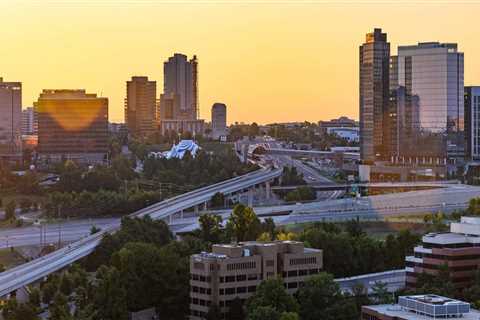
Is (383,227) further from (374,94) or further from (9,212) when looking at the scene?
(374,94)

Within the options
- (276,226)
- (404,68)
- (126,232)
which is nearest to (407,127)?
(404,68)

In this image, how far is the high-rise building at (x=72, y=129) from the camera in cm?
7712

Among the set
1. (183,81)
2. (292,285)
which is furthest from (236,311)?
(183,81)

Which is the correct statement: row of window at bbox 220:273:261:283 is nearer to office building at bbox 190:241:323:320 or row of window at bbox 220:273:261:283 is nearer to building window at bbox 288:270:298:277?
office building at bbox 190:241:323:320

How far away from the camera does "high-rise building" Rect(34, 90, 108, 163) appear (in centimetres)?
7712

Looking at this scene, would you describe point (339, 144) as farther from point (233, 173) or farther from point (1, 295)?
point (1, 295)

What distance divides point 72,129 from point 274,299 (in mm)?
53998

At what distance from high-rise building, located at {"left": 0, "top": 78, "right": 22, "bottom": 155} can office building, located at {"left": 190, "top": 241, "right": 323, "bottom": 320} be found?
174ft

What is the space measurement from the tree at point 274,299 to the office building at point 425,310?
8.63 feet

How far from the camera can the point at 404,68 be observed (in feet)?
202

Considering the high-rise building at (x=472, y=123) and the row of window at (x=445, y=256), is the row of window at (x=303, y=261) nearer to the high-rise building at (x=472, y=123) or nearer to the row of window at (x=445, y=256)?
the row of window at (x=445, y=256)

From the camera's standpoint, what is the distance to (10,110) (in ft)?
270

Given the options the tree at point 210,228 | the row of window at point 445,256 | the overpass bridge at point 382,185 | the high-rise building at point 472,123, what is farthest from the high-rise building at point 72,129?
the row of window at point 445,256

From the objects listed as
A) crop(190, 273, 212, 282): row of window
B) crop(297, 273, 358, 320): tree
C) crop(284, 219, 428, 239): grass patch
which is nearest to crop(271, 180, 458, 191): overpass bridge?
crop(284, 219, 428, 239): grass patch
